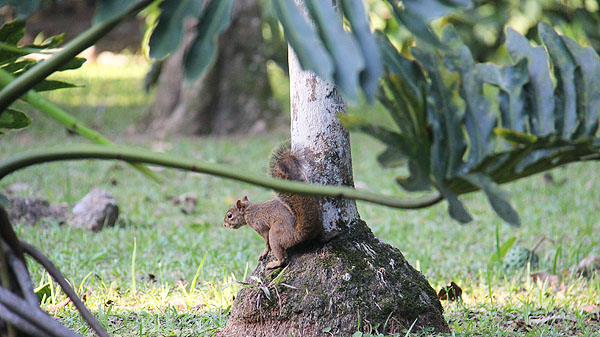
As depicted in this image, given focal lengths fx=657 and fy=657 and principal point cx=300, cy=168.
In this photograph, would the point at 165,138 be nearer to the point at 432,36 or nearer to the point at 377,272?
the point at 377,272

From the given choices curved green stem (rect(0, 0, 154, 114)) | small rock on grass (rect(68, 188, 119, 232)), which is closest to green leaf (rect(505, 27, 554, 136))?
curved green stem (rect(0, 0, 154, 114))

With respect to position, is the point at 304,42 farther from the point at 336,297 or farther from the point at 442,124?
the point at 336,297

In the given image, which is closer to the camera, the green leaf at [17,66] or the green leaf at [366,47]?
the green leaf at [366,47]

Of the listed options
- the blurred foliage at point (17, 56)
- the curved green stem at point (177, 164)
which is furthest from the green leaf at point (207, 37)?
the blurred foliage at point (17, 56)

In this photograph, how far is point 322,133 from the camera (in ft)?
7.04

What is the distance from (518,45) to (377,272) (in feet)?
2.77

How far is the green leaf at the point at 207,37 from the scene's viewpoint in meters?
1.26

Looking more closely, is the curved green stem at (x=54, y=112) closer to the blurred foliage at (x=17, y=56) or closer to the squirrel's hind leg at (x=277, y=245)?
the blurred foliage at (x=17, y=56)

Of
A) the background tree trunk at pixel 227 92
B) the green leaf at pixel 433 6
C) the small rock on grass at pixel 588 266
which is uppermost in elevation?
the background tree trunk at pixel 227 92

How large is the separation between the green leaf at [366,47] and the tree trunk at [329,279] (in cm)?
77

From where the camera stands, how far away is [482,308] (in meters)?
2.63

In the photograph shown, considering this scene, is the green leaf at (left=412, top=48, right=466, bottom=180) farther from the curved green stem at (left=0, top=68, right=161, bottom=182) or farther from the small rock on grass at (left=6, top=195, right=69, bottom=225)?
the small rock on grass at (left=6, top=195, right=69, bottom=225)

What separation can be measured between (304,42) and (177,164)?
1.17 ft

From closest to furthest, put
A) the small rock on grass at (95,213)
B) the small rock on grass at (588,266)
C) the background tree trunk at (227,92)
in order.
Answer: the small rock on grass at (588,266) < the small rock on grass at (95,213) < the background tree trunk at (227,92)
